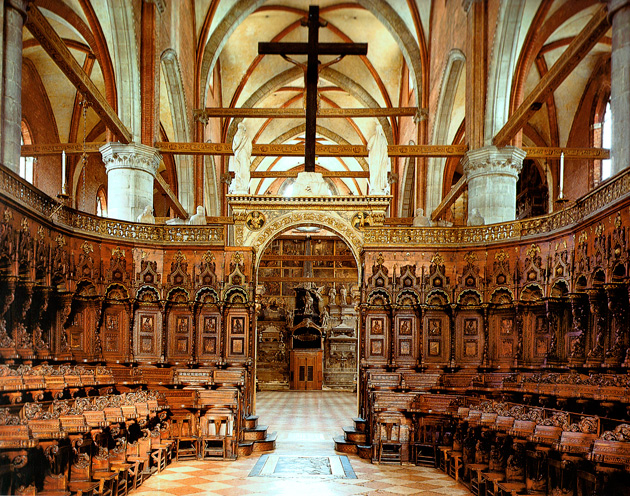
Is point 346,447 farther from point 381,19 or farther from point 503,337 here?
point 381,19

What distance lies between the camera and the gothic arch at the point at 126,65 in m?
17.1

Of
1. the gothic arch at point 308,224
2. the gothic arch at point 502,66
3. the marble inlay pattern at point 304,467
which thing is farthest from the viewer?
the gothic arch at point 502,66

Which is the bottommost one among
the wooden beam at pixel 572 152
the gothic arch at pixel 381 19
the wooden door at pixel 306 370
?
the wooden door at pixel 306 370

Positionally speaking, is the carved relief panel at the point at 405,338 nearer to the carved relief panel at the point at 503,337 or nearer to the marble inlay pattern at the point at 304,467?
the carved relief panel at the point at 503,337

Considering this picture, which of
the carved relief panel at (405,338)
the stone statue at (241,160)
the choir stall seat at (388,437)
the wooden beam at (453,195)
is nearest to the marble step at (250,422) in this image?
the choir stall seat at (388,437)

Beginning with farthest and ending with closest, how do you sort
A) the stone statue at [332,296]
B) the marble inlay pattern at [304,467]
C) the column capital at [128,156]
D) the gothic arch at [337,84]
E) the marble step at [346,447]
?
the gothic arch at [337,84], the stone statue at [332,296], the column capital at [128,156], the marble step at [346,447], the marble inlay pattern at [304,467]

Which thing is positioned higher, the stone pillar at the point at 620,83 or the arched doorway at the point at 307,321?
the stone pillar at the point at 620,83

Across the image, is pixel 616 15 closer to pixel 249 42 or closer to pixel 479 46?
pixel 479 46

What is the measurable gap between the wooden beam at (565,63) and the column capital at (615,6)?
229mm

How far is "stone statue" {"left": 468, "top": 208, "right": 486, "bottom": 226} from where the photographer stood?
613 inches

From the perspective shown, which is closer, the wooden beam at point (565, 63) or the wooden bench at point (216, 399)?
the wooden beam at point (565, 63)

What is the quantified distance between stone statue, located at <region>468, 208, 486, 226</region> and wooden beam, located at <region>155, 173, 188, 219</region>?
338 inches

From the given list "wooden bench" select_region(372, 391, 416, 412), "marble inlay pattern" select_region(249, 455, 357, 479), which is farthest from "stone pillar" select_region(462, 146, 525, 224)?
"marble inlay pattern" select_region(249, 455, 357, 479)

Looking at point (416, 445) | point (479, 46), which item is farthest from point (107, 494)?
point (479, 46)
